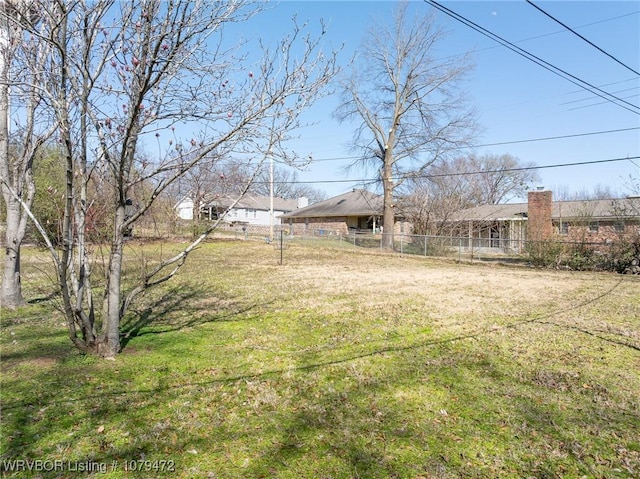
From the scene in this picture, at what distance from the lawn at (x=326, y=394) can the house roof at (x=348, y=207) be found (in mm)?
26298

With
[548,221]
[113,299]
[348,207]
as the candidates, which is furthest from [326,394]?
[348,207]

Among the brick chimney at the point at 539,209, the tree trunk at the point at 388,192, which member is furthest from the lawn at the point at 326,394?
the brick chimney at the point at 539,209


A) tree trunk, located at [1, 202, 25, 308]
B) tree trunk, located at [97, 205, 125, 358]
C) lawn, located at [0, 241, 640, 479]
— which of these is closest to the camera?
lawn, located at [0, 241, 640, 479]

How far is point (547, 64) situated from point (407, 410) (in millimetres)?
7994

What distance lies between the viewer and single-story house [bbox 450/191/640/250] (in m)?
15.7

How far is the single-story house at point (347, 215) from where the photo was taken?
114 ft

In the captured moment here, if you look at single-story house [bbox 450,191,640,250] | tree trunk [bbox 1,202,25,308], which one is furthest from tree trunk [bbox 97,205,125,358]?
single-story house [bbox 450,191,640,250]

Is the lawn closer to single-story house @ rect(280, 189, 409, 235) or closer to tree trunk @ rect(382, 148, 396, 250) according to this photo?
tree trunk @ rect(382, 148, 396, 250)

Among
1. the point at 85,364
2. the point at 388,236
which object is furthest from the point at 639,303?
the point at 388,236

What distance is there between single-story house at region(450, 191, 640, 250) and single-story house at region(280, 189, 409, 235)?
26.0ft

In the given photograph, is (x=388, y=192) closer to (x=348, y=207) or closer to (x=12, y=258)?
(x=348, y=207)

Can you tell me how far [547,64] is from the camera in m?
8.19

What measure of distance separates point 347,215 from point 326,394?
1277 inches

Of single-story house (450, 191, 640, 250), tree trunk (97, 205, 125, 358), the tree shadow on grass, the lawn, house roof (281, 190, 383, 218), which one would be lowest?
the lawn
